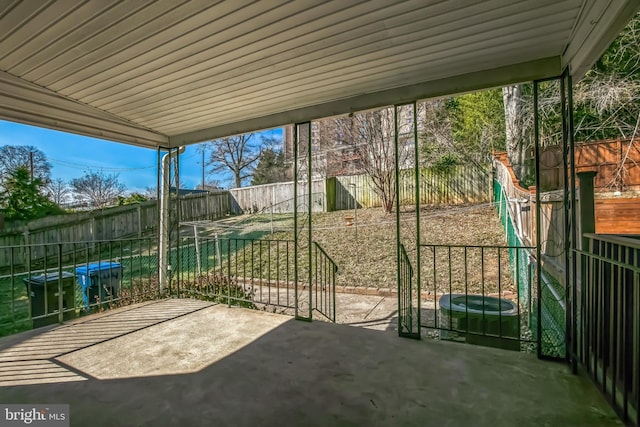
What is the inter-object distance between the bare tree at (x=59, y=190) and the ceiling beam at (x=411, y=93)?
892cm

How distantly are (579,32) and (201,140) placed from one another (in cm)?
385

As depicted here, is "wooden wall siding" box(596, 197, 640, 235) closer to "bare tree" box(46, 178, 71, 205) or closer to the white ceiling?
the white ceiling

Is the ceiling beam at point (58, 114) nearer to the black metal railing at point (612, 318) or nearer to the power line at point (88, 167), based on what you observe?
the black metal railing at point (612, 318)

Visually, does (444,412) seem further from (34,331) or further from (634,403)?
(34,331)

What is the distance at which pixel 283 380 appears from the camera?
2.08 metres

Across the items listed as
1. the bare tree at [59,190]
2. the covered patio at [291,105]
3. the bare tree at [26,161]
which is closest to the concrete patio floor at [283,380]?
the covered patio at [291,105]

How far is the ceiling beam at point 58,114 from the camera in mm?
2688

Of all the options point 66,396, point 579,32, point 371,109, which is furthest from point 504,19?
point 66,396

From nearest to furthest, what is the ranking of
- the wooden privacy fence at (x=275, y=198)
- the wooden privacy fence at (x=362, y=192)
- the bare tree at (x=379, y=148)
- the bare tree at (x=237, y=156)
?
the bare tree at (x=379, y=148), the wooden privacy fence at (x=362, y=192), the wooden privacy fence at (x=275, y=198), the bare tree at (x=237, y=156)

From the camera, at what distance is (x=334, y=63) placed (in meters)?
2.30

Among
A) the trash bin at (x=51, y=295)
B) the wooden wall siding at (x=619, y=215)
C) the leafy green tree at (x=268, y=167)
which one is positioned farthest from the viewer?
the leafy green tree at (x=268, y=167)

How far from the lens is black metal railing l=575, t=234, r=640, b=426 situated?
1436 millimetres

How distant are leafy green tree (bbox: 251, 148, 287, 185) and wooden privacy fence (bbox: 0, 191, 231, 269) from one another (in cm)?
461

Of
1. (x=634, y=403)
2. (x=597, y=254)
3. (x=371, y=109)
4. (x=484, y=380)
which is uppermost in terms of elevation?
(x=371, y=109)
